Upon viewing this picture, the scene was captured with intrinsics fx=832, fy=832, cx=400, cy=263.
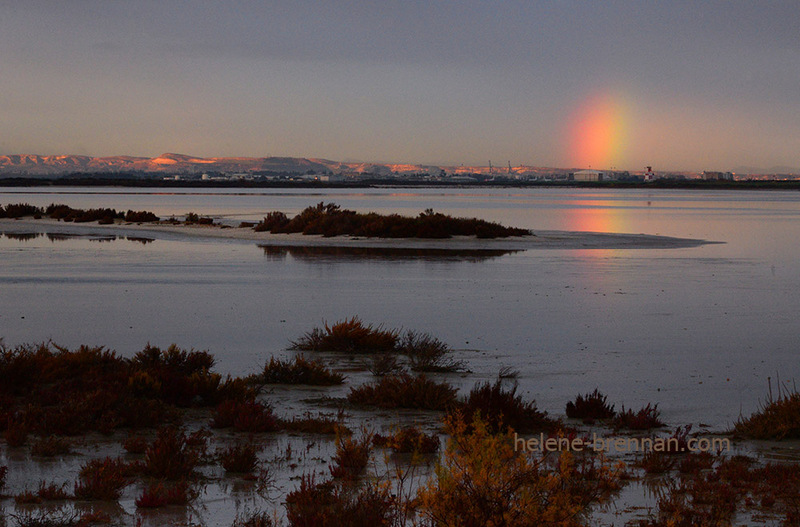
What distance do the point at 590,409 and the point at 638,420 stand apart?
559 millimetres

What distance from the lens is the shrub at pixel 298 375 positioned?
10.0 meters

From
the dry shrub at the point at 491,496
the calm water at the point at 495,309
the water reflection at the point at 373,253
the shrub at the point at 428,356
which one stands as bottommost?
the water reflection at the point at 373,253

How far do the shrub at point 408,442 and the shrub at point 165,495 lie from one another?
70.3 inches

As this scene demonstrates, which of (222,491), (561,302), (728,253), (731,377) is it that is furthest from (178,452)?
(728,253)

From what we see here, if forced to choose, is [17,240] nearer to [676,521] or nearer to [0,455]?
[0,455]

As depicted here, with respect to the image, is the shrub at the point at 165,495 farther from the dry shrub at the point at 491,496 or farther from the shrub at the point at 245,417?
the dry shrub at the point at 491,496

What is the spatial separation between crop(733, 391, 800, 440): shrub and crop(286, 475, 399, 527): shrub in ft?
13.7

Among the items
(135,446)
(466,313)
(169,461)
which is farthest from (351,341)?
(169,461)

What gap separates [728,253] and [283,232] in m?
19.0

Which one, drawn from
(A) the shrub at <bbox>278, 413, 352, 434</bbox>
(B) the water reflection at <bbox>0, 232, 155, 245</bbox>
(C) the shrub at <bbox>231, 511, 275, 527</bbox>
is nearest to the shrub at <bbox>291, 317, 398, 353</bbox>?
(A) the shrub at <bbox>278, 413, 352, 434</bbox>

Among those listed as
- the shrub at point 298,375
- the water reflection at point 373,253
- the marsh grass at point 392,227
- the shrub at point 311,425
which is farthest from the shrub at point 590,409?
the marsh grass at point 392,227

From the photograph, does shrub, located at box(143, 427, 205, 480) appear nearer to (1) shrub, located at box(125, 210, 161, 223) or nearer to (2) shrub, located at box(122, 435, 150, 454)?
(2) shrub, located at box(122, 435, 150, 454)

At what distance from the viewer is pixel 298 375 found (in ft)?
33.0

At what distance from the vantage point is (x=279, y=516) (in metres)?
5.51
